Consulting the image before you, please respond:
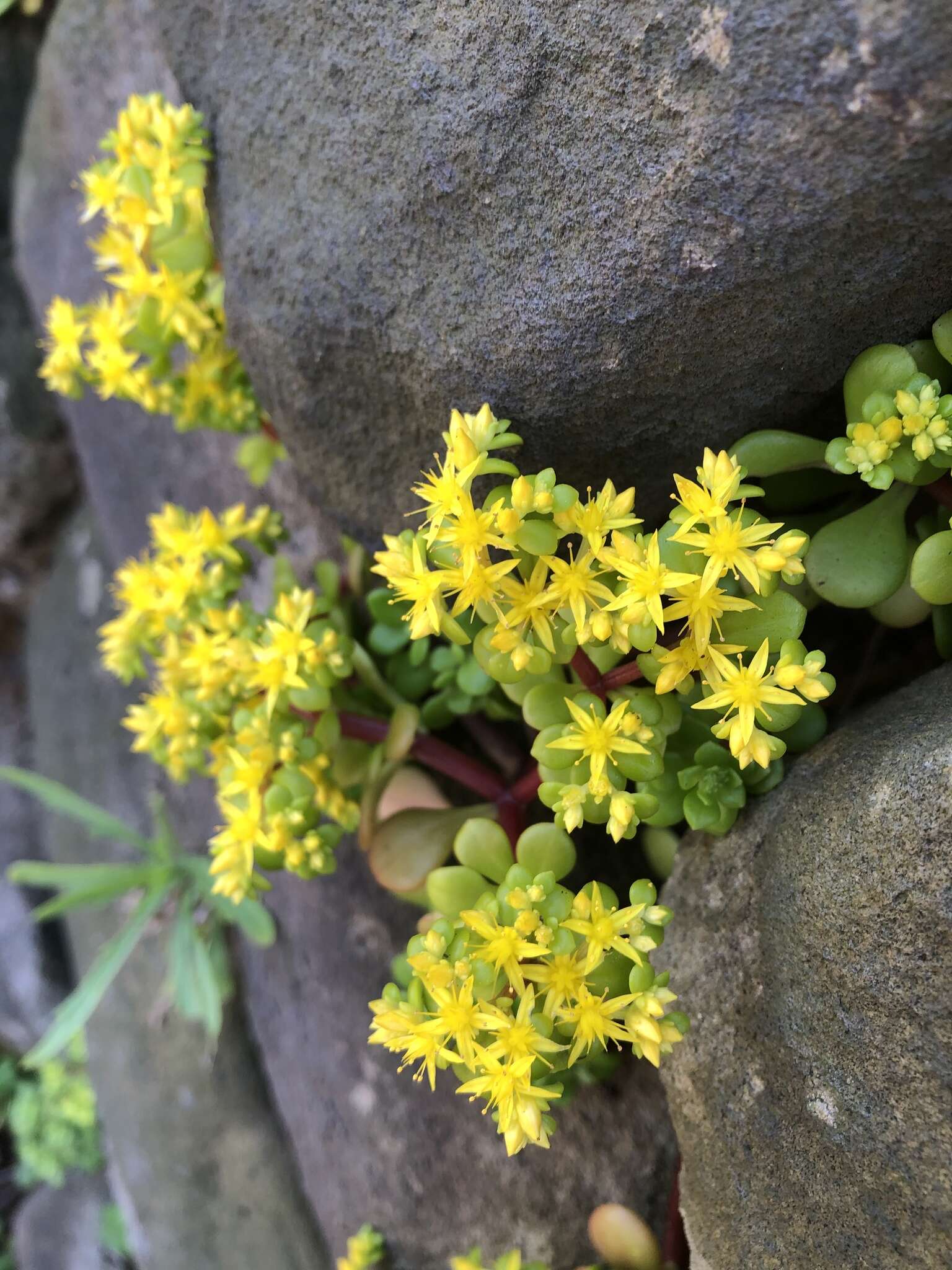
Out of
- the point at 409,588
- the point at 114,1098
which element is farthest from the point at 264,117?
the point at 114,1098

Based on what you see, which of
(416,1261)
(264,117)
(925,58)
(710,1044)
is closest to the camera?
(925,58)

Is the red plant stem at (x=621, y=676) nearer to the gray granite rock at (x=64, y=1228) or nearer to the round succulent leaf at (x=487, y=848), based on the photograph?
the round succulent leaf at (x=487, y=848)

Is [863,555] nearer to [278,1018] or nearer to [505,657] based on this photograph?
[505,657]

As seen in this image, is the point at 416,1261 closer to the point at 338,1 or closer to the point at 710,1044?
the point at 710,1044

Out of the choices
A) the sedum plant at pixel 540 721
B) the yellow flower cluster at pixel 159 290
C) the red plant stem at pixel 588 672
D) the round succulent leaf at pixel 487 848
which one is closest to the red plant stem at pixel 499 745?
the sedum plant at pixel 540 721

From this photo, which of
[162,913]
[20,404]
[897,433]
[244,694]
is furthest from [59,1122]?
[897,433]

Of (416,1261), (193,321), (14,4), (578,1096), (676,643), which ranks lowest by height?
(416,1261)
